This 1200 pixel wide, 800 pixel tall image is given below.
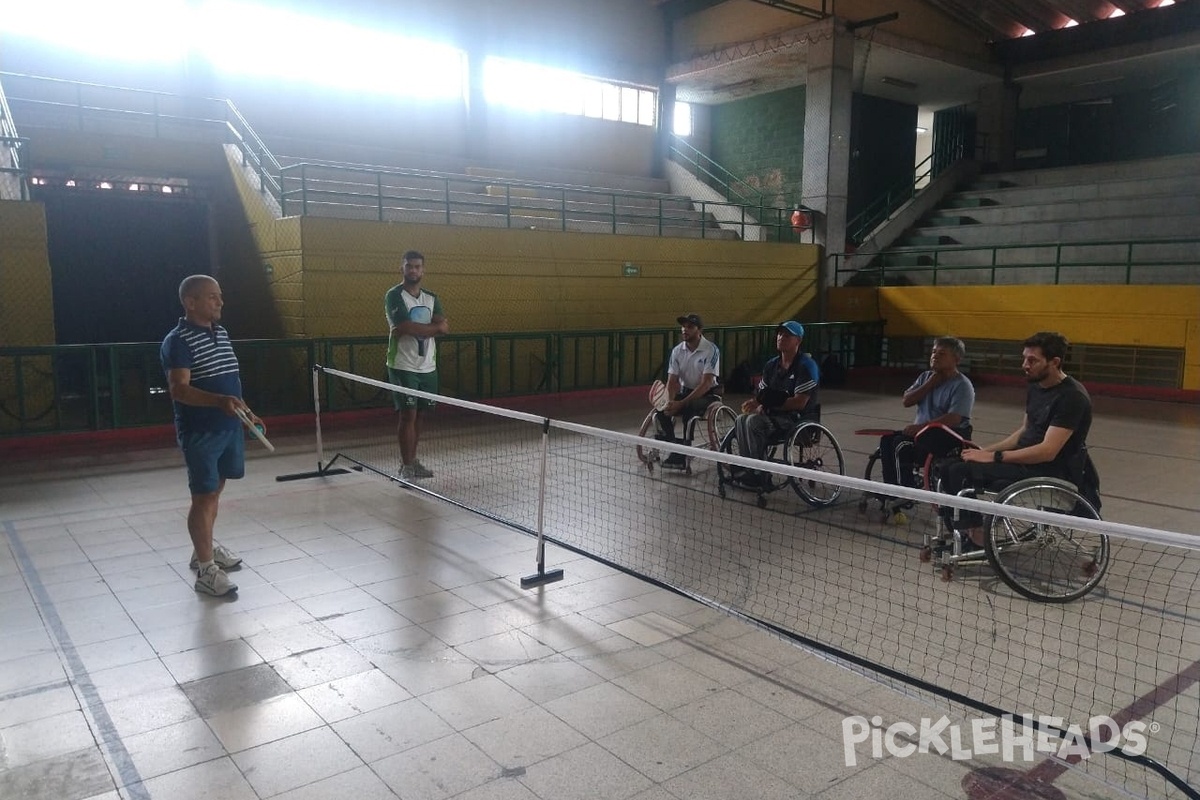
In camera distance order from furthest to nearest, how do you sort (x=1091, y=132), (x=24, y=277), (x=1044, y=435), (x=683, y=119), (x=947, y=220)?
1. (x=1091, y=132)
2. (x=683, y=119)
3. (x=947, y=220)
4. (x=24, y=277)
5. (x=1044, y=435)

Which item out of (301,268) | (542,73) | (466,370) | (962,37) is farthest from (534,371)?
(962,37)

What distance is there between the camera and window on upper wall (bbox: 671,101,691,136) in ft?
84.8

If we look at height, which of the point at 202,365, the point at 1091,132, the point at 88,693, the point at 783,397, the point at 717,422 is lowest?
the point at 88,693

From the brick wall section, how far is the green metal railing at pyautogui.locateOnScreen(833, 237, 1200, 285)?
13.6 ft

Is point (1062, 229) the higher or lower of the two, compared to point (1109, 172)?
lower

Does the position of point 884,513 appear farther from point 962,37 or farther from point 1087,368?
point 962,37

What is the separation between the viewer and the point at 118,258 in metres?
16.1

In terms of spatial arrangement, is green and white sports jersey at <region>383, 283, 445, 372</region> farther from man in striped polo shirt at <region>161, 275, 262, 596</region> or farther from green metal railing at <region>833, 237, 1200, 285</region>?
green metal railing at <region>833, 237, 1200, 285</region>

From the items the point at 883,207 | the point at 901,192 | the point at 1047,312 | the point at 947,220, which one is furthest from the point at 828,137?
the point at 901,192

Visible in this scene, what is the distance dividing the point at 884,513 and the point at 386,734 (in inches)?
181

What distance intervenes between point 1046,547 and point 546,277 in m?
11.0

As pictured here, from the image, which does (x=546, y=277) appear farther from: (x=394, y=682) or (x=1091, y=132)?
(x=1091, y=132)

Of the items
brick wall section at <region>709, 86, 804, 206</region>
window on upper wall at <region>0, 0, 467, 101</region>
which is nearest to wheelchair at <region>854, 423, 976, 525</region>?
window on upper wall at <region>0, 0, 467, 101</region>

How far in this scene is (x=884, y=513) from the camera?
6.68 m
